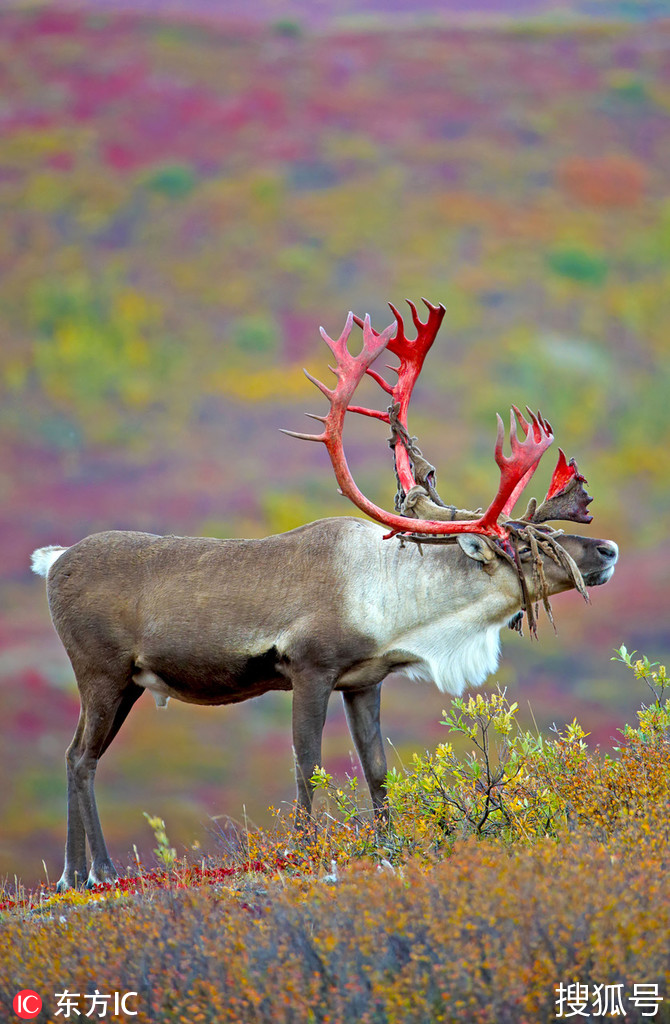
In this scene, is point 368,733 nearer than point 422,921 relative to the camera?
No

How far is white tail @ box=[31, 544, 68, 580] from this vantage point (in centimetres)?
726

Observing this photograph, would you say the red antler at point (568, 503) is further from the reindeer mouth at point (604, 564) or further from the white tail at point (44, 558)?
the white tail at point (44, 558)

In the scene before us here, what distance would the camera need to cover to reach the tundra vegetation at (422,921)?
12.4 ft

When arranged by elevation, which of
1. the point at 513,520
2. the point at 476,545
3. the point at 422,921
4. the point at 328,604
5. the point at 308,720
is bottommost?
the point at 422,921

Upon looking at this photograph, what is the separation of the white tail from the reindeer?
252 millimetres

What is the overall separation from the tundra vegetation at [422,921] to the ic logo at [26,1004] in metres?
0.05

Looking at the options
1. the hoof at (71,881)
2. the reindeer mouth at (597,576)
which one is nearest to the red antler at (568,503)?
the reindeer mouth at (597,576)

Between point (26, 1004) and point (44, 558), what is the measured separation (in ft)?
11.2

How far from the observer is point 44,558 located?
7.31 m

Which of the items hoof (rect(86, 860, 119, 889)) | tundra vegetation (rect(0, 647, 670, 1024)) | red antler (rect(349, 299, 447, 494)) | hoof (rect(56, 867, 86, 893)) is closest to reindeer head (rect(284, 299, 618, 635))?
red antler (rect(349, 299, 447, 494))

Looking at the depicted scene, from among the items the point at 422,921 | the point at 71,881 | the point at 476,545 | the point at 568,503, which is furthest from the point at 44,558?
the point at 422,921

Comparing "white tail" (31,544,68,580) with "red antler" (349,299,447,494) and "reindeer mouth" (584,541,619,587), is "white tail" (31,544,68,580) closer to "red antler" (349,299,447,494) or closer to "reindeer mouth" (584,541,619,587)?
"red antler" (349,299,447,494)

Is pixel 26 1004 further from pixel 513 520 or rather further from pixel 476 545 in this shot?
pixel 513 520

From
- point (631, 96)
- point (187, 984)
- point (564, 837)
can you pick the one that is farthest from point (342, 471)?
point (631, 96)
